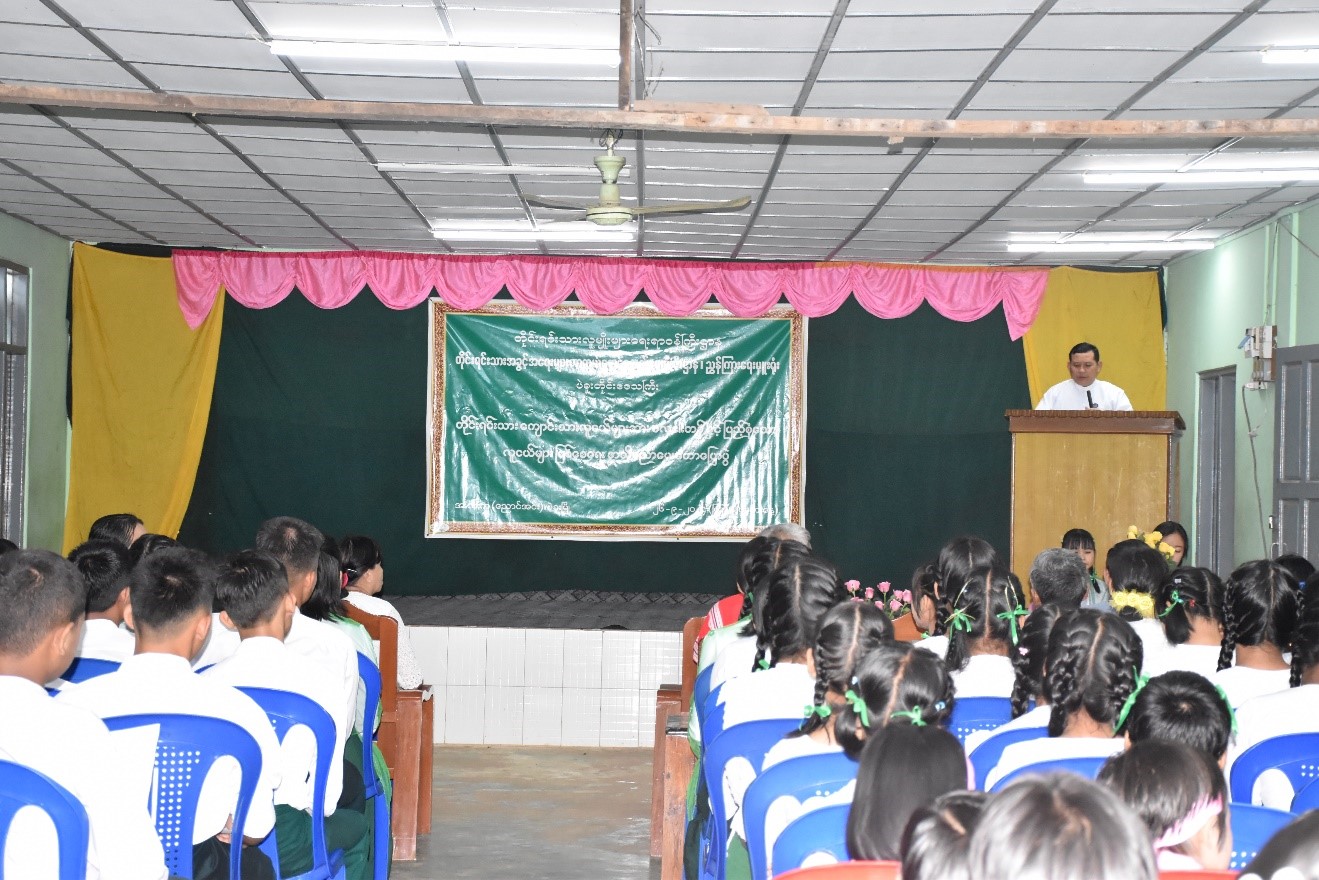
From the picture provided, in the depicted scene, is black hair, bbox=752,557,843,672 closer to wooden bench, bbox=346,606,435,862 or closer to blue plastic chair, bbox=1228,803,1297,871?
blue plastic chair, bbox=1228,803,1297,871

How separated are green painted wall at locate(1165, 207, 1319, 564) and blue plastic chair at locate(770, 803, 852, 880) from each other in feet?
19.9

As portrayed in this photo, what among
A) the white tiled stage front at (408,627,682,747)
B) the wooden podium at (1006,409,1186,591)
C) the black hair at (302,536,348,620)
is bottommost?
the white tiled stage front at (408,627,682,747)

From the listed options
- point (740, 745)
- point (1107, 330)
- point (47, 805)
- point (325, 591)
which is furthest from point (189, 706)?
point (1107, 330)

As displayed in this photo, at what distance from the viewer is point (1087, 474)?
6.41 metres

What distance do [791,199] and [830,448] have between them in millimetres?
2753

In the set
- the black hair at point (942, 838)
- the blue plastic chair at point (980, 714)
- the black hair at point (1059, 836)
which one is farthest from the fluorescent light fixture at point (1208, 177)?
the black hair at point (1059, 836)

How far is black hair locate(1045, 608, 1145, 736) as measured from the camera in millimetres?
2365

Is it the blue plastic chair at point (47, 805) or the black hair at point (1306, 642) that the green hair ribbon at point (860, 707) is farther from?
the black hair at point (1306, 642)

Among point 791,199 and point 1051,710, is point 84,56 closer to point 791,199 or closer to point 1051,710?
point 791,199

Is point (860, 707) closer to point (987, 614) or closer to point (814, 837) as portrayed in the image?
point (814, 837)

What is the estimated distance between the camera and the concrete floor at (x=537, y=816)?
4445 millimetres

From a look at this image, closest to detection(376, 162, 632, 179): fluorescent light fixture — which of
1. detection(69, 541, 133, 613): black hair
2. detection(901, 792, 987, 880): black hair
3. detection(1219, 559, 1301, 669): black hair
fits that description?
detection(69, 541, 133, 613): black hair

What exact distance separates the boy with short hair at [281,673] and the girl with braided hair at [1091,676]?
149 cm

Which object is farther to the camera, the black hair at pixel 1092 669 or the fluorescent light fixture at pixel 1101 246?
the fluorescent light fixture at pixel 1101 246
